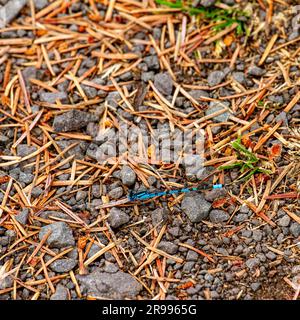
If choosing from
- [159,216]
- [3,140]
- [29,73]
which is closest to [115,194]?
[159,216]

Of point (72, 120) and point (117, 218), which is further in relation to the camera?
point (72, 120)

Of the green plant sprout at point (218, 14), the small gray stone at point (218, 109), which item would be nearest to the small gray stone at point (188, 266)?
the small gray stone at point (218, 109)

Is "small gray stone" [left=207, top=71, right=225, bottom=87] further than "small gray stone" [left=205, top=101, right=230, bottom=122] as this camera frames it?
Yes

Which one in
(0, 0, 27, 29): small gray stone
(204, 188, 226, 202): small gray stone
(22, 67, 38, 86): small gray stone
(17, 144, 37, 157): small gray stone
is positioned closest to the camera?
(204, 188, 226, 202): small gray stone

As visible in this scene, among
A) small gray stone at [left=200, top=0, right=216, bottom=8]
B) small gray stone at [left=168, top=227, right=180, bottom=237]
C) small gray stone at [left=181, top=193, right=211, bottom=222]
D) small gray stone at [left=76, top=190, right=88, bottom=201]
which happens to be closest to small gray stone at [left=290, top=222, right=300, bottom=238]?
small gray stone at [left=181, top=193, right=211, bottom=222]

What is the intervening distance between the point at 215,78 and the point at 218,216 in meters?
0.80

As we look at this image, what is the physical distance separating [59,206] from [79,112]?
1.77 feet

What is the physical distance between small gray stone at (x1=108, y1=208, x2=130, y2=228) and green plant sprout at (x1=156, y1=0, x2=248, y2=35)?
1.20 meters

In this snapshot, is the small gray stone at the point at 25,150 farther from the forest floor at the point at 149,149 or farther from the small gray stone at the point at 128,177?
the small gray stone at the point at 128,177

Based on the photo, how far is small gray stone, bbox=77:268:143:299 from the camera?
2502 mm

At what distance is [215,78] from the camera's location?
301 centimetres

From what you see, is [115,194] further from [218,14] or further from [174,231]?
[218,14]

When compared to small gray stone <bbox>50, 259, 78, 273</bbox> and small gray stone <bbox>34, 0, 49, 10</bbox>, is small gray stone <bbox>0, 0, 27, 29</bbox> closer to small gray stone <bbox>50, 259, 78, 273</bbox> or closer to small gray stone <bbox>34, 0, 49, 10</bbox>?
small gray stone <bbox>34, 0, 49, 10</bbox>

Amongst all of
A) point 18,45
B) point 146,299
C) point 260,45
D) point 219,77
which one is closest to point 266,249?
point 146,299
